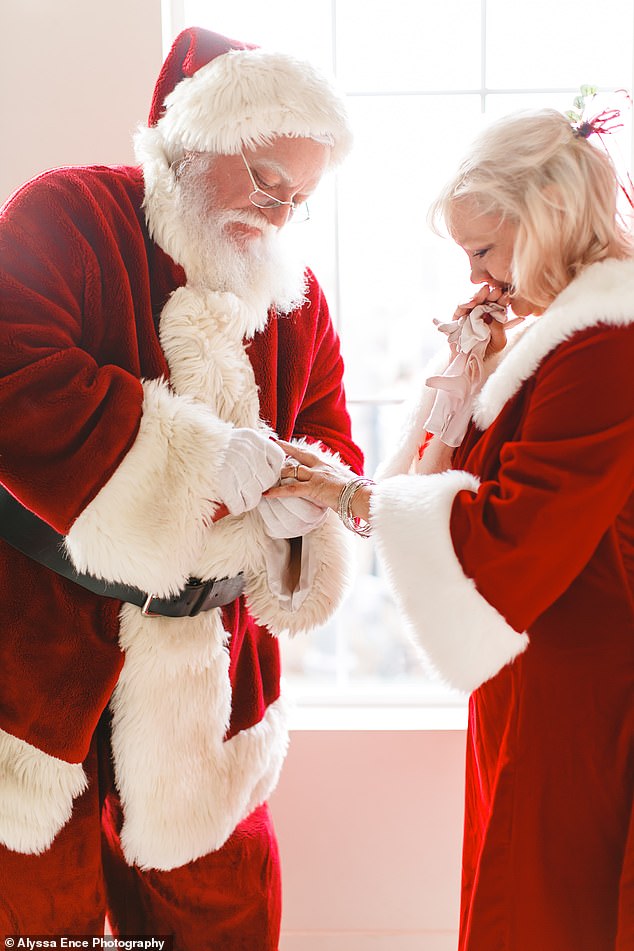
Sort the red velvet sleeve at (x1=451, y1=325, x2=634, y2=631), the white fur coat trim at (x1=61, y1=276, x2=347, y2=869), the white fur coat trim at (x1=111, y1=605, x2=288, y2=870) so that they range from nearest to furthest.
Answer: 1. the red velvet sleeve at (x1=451, y1=325, x2=634, y2=631)
2. the white fur coat trim at (x1=61, y1=276, x2=347, y2=869)
3. the white fur coat trim at (x1=111, y1=605, x2=288, y2=870)

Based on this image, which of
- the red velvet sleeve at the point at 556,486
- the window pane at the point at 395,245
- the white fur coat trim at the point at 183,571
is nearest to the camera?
the red velvet sleeve at the point at 556,486

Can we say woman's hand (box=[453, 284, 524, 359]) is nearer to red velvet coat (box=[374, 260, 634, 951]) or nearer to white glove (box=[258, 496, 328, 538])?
red velvet coat (box=[374, 260, 634, 951])

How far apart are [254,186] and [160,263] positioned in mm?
212

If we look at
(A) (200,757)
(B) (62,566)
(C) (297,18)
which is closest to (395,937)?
(A) (200,757)

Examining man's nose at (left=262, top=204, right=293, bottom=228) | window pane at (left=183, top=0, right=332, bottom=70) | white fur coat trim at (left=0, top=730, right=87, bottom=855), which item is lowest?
white fur coat trim at (left=0, top=730, right=87, bottom=855)

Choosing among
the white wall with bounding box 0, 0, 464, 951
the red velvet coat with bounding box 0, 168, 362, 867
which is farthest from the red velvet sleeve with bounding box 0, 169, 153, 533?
the white wall with bounding box 0, 0, 464, 951

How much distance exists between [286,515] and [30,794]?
632mm

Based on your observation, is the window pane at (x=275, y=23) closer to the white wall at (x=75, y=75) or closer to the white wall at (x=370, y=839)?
the white wall at (x=75, y=75)

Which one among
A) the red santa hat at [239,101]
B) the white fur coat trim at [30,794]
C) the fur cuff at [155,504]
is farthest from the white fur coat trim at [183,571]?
the red santa hat at [239,101]

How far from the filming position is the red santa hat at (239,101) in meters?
1.37

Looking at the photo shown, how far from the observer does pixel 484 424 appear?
1406 mm

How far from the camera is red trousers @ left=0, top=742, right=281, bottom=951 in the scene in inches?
55.7

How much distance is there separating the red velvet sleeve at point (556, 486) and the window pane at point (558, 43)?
4.05ft

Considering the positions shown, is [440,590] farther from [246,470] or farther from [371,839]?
[371,839]
